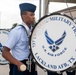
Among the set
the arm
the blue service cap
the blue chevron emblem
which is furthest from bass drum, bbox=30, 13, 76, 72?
the blue service cap

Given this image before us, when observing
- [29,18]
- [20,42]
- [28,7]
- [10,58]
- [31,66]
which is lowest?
[31,66]

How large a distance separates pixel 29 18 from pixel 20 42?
28 cm

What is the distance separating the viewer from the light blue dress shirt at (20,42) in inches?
135

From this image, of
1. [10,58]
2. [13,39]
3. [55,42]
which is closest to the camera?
[55,42]

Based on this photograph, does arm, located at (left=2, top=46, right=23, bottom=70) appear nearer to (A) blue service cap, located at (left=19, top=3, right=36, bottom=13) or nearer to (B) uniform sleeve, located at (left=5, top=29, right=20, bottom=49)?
(B) uniform sleeve, located at (left=5, top=29, right=20, bottom=49)

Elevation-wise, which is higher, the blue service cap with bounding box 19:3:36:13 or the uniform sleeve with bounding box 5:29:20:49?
the blue service cap with bounding box 19:3:36:13

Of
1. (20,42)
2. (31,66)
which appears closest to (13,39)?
(20,42)

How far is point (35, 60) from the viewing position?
320 centimetres

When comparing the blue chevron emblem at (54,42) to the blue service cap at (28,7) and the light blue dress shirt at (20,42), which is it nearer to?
the light blue dress shirt at (20,42)

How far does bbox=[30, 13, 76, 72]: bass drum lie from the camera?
3.11 m

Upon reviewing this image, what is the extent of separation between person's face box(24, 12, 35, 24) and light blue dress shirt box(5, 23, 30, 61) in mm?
56

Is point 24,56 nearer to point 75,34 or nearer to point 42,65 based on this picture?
point 42,65

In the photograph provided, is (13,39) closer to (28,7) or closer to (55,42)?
(28,7)

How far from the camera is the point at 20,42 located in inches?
136
